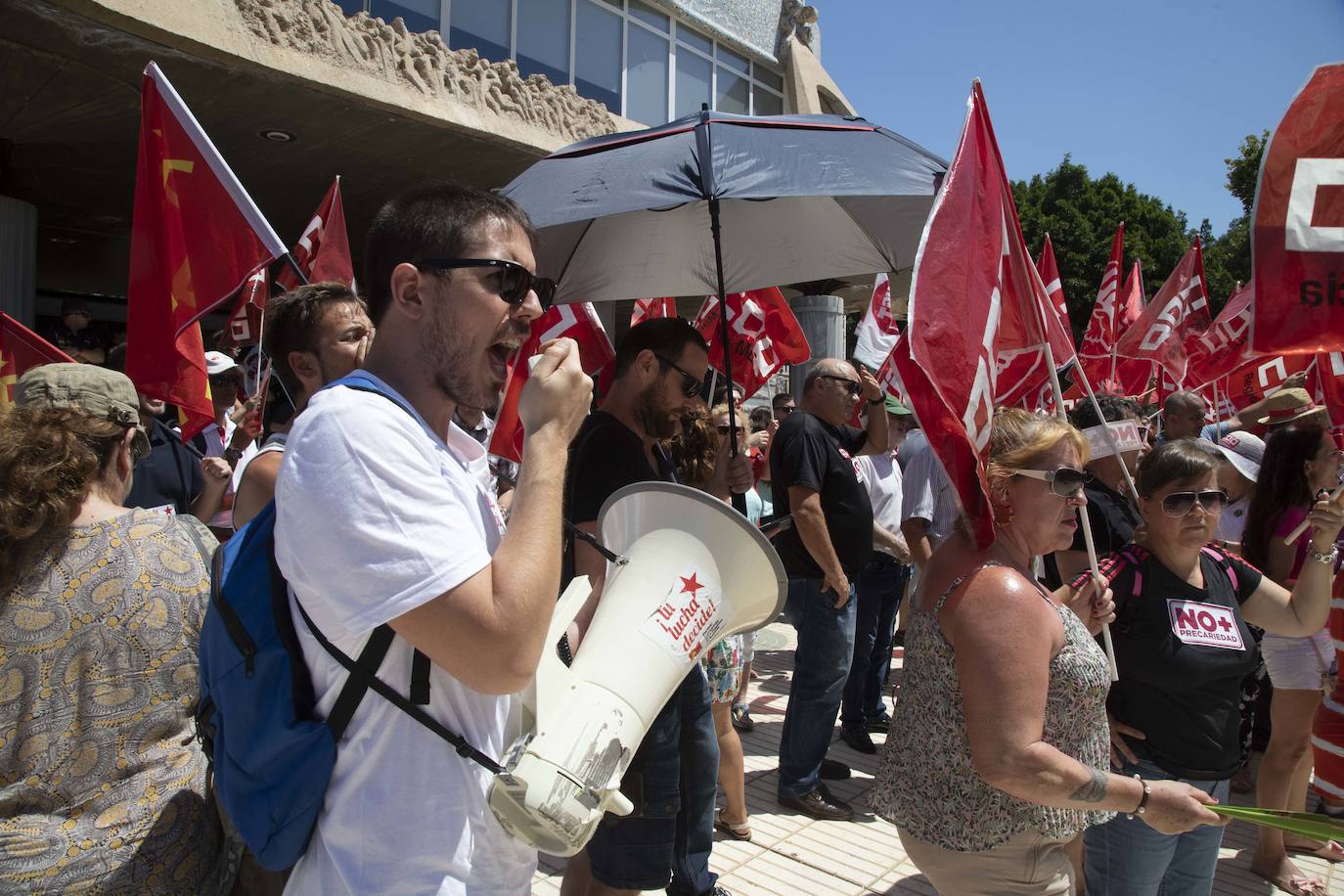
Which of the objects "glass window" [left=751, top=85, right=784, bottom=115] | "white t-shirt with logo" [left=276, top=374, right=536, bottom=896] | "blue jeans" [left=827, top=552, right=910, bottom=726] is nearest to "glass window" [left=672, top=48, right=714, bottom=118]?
"glass window" [left=751, top=85, right=784, bottom=115]

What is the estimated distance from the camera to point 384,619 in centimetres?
124

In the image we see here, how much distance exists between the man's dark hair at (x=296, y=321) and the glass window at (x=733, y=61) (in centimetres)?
1423

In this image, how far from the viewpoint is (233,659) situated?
1.35 metres

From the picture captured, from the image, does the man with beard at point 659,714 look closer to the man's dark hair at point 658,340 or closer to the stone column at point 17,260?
the man's dark hair at point 658,340

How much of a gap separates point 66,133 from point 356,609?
11.8 m

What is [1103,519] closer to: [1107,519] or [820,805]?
[1107,519]

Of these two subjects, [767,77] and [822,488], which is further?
[767,77]

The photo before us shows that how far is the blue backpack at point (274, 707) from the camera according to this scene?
1315 mm

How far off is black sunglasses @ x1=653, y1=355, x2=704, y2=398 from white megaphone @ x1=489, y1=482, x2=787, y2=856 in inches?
45.9

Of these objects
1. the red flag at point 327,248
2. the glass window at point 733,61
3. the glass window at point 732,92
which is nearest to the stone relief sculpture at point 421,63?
the glass window at point 732,92

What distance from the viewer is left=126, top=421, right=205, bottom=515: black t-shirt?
13.7ft

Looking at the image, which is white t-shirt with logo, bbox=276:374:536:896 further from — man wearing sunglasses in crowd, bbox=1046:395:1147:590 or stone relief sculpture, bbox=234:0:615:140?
stone relief sculpture, bbox=234:0:615:140

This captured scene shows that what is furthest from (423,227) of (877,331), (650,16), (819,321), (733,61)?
(733,61)

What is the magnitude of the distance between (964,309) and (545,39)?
1186 centimetres
